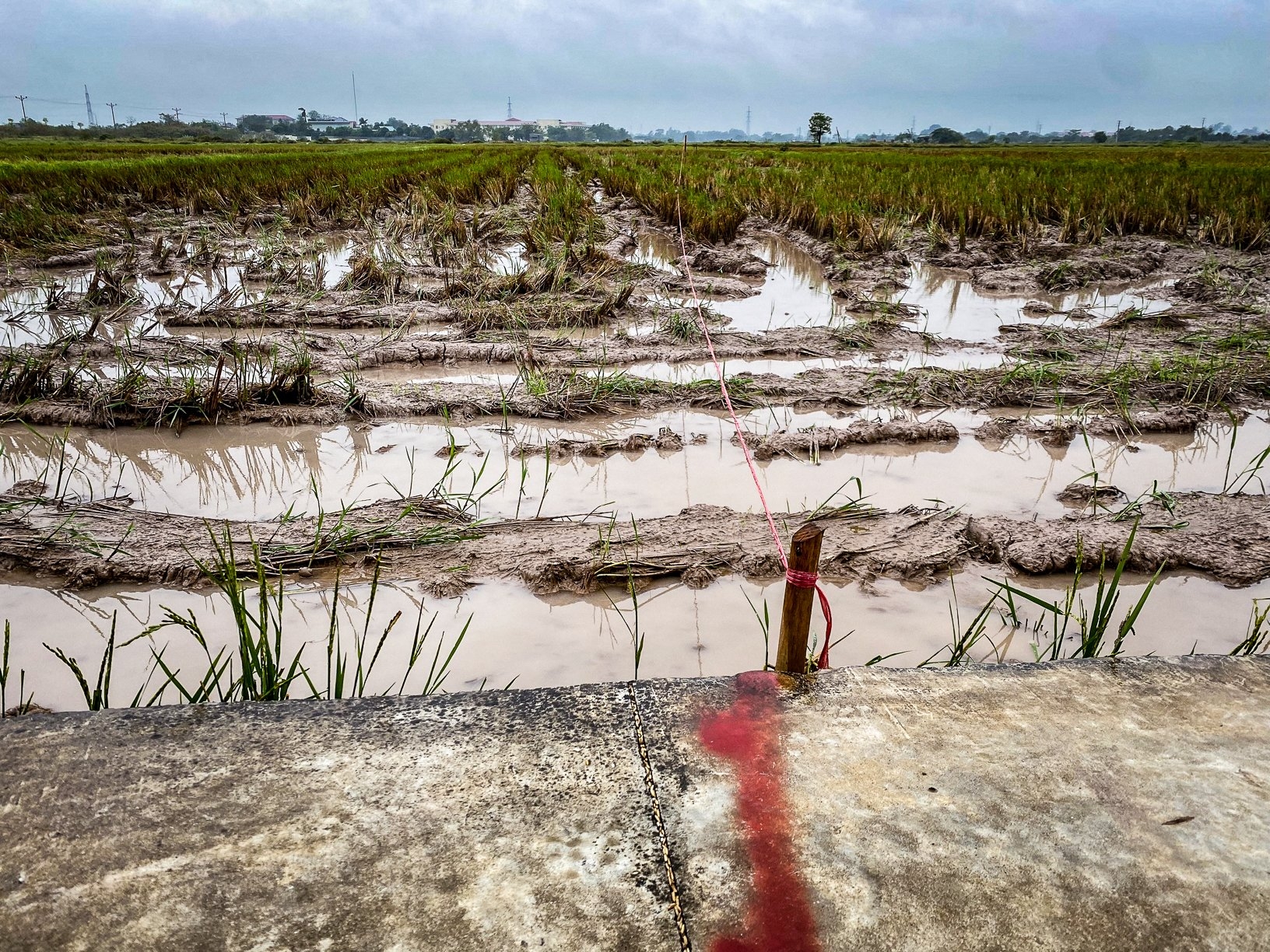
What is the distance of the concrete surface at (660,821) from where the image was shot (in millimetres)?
1069

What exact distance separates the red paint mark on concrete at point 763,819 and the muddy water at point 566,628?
73 cm

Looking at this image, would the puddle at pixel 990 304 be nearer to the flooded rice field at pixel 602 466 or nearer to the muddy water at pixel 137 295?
the flooded rice field at pixel 602 466

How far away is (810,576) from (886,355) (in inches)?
151

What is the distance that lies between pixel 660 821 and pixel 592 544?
1.63 m

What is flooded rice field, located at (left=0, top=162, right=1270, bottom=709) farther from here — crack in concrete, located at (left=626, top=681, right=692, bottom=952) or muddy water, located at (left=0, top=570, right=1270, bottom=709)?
crack in concrete, located at (left=626, top=681, right=692, bottom=952)

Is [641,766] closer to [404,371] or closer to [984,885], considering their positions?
[984,885]

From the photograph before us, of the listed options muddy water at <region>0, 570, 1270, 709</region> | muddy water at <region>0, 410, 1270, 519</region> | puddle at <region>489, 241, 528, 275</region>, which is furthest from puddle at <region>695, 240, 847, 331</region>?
muddy water at <region>0, 570, 1270, 709</region>

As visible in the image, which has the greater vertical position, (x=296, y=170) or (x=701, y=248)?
(x=296, y=170)

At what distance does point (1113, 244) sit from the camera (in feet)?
27.4

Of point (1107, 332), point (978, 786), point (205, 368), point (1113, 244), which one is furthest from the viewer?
point (1113, 244)

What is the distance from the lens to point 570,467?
11.7 feet

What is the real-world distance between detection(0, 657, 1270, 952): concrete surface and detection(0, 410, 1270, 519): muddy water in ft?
5.47

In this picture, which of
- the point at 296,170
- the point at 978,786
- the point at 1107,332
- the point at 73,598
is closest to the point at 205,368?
the point at 73,598

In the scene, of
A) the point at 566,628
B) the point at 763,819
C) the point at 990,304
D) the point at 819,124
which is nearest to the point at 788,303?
the point at 990,304
